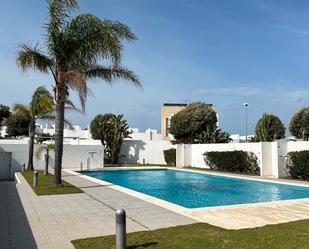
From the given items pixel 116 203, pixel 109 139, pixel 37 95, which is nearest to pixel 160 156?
pixel 109 139

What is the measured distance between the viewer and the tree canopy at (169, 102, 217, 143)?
37.3m

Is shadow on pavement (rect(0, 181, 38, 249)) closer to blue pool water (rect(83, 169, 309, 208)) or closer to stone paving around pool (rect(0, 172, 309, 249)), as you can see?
stone paving around pool (rect(0, 172, 309, 249))

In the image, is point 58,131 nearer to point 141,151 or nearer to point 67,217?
point 67,217

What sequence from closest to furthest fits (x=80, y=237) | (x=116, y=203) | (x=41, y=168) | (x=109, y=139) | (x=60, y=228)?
(x=80, y=237) → (x=60, y=228) → (x=116, y=203) → (x=41, y=168) → (x=109, y=139)

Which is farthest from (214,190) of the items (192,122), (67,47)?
(192,122)

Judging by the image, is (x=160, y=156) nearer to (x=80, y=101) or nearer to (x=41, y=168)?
(x=41, y=168)

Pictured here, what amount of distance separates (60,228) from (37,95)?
15530 mm

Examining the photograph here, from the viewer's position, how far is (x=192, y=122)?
122 ft

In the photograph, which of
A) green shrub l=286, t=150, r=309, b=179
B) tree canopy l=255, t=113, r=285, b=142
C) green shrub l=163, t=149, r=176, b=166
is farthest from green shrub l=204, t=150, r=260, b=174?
green shrub l=163, t=149, r=176, b=166

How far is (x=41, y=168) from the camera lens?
80.3 ft

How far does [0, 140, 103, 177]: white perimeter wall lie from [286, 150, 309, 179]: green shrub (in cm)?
1472

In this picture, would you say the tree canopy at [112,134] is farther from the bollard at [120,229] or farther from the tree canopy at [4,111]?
the bollard at [120,229]

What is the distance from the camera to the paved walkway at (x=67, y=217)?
641cm

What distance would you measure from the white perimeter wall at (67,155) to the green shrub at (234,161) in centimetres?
903
